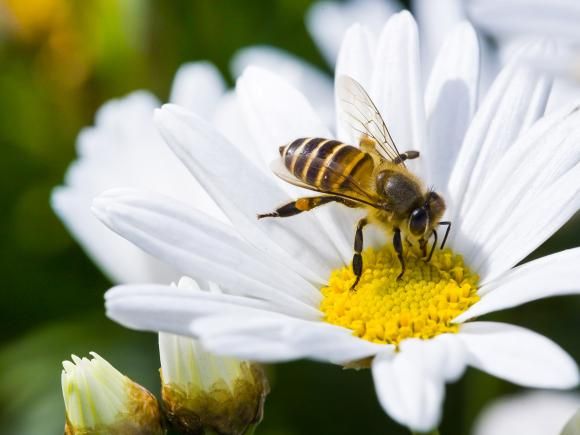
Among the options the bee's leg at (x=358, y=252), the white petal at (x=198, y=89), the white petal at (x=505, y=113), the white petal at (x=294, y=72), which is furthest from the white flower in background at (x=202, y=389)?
the white petal at (x=294, y=72)

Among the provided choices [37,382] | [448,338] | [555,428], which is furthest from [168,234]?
[37,382]

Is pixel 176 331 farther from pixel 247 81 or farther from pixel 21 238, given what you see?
pixel 21 238

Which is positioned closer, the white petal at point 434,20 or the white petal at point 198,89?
the white petal at point 198,89

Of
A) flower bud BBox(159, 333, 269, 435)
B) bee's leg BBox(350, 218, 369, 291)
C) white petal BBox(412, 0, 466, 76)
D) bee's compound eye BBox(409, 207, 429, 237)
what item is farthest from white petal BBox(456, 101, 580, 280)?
white petal BBox(412, 0, 466, 76)

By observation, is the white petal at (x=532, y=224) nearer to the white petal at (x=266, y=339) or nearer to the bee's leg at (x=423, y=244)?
the bee's leg at (x=423, y=244)

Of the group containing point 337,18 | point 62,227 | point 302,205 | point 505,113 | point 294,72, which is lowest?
point 62,227

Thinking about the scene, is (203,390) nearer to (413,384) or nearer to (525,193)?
(413,384)

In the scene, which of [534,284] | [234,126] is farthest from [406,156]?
[534,284]
